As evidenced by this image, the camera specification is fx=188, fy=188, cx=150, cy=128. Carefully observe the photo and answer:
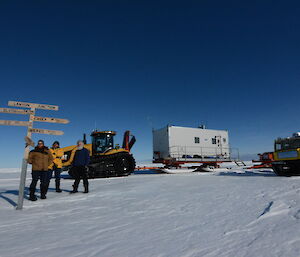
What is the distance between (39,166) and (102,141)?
6.87 meters

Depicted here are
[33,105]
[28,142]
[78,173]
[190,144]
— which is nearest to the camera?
[28,142]

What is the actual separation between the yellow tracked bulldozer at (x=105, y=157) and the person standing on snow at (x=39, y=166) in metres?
6.06

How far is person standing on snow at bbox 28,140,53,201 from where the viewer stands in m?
5.12

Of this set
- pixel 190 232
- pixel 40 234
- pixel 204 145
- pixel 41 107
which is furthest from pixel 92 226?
pixel 204 145

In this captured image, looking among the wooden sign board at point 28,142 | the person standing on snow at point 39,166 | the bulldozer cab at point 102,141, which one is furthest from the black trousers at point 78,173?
the bulldozer cab at point 102,141

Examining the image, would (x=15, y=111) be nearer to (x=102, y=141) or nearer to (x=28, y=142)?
(x=28, y=142)

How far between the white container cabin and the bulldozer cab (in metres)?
4.77

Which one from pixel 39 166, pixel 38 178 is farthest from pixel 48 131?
pixel 38 178

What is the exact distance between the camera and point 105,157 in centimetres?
1151

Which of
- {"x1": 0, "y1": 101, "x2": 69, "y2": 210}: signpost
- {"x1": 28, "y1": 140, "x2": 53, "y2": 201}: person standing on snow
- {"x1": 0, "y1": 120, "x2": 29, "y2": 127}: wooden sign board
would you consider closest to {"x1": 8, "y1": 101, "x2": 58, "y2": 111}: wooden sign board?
{"x1": 0, "y1": 101, "x2": 69, "y2": 210}: signpost

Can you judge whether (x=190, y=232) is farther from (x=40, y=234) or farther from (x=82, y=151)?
(x=82, y=151)

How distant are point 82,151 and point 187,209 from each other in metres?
4.12

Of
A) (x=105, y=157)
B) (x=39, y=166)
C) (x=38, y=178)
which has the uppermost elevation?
(x=105, y=157)

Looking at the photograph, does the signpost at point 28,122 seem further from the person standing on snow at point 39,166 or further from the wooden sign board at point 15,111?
the person standing on snow at point 39,166
